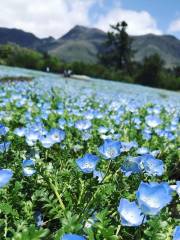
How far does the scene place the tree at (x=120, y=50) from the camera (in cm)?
6712

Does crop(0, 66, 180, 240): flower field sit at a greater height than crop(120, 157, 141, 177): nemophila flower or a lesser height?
lesser

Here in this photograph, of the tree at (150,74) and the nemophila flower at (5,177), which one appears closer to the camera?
the nemophila flower at (5,177)

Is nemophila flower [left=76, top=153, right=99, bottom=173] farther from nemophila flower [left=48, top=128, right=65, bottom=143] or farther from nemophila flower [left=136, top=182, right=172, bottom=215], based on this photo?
nemophila flower [left=48, top=128, right=65, bottom=143]

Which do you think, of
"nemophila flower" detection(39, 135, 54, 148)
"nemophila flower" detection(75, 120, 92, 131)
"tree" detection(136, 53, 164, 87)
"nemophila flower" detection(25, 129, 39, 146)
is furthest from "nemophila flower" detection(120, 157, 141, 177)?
"tree" detection(136, 53, 164, 87)

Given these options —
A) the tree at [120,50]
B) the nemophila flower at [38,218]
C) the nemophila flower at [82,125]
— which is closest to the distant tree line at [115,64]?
the tree at [120,50]

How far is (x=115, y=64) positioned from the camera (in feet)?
227

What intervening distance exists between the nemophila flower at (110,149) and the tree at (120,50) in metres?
65.2

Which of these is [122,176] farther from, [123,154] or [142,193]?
[142,193]

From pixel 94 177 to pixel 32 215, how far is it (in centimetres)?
44

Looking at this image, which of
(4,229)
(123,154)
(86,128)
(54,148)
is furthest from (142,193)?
(86,128)

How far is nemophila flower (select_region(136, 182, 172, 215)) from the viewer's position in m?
1.48

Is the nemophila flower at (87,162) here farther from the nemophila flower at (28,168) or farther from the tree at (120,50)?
the tree at (120,50)

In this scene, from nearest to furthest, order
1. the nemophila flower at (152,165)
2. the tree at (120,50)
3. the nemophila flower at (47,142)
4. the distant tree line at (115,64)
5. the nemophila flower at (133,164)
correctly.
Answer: the nemophila flower at (152,165) → the nemophila flower at (133,164) → the nemophila flower at (47,142) → the distant tree line at (115,64) → the tree at (120,50)

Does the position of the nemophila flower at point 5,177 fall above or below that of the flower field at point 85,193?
above
